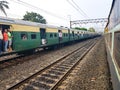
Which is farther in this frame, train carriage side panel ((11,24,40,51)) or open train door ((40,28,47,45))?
open train door ((40,28,47,45))

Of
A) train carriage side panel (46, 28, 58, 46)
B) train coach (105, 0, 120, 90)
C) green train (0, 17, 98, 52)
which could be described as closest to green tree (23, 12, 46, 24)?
train carriage side panel (46, 28, 58, 46)

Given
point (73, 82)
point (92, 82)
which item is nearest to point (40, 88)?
point (73, 82)

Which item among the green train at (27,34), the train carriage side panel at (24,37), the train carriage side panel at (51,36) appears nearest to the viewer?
the green train at (27,34)

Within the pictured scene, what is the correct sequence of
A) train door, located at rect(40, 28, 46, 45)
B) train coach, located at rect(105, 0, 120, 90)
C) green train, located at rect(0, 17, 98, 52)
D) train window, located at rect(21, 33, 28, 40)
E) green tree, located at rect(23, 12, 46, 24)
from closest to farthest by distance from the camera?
train coach, located at rect(105, 0, 120, 90)
green train, located at rect(0, 17, 98, 52)
train window, located at rect(21, 33, 28, 40)
train door, located at rect(40, 28, 46, 45)
green tree, located at rect(23, 12, 46, 24)

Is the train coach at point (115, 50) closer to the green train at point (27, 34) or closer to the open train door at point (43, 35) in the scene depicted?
the green train at point (27, 34)

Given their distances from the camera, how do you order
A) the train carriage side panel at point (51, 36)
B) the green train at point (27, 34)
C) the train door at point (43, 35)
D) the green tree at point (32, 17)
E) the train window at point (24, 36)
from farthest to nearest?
the green tree at point (32, 17), the train carriage side panel at point (51, 36), the train door at point (43, 35), the train window at point (24, 36), the green train at point (27, 34)

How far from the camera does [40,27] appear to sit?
65.7ft

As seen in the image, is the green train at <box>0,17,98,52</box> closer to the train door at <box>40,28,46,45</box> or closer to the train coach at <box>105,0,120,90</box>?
the train door at <box>40,28,46,45</box>

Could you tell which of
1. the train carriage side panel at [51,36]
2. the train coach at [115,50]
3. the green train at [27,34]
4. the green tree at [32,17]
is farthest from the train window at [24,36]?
the green tree at [32,17]

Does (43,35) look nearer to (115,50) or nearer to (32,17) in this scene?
(115,50)

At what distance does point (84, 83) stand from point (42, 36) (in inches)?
526

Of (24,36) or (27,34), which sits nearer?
(24,36)

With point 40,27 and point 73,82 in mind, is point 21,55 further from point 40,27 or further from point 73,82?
point 73,82

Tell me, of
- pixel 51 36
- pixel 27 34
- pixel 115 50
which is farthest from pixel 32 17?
pixel 115 50
